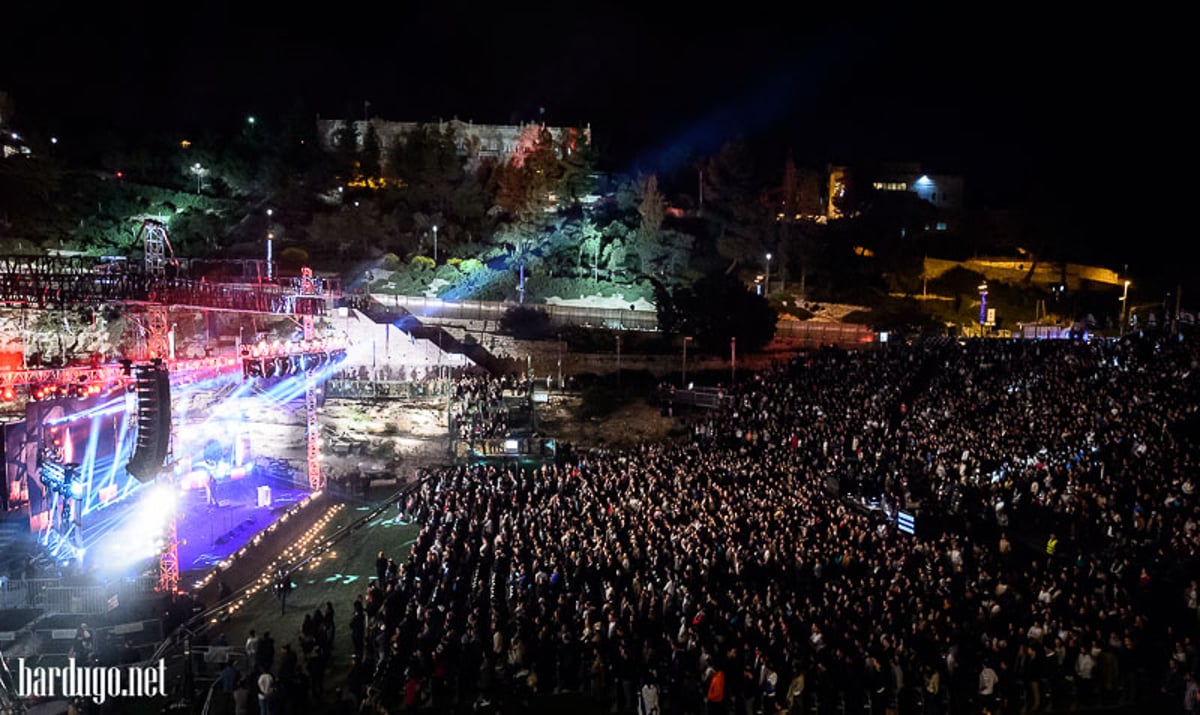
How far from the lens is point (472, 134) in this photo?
66.7m

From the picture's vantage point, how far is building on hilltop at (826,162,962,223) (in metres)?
62.8

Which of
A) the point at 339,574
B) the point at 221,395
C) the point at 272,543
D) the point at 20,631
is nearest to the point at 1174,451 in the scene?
the point at 339,574

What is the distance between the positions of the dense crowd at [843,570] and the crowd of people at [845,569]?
40 millimetres

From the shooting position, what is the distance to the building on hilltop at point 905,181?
2470 inches

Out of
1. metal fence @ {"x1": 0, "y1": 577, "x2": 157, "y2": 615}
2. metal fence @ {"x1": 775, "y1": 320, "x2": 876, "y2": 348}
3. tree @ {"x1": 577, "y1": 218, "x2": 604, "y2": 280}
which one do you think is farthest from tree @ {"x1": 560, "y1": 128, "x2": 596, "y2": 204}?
metal fence @ {"x1": 0, "y1": 577, "x2": 157, "y2": 615}

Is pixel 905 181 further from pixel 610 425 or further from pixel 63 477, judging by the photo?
pixel 63 477

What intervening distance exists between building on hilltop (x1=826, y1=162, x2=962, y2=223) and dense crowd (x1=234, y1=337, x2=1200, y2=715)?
4302 centimetres

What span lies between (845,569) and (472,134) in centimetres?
5856

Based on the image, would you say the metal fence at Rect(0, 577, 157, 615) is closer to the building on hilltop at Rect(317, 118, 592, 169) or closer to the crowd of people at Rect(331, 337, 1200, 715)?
the crowd of people at Rect(331, 337, 1200, 715)

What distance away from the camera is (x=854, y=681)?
10.5 m

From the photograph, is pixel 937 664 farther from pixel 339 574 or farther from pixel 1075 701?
pixel 339 574

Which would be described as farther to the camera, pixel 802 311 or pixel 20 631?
pixel 802 311

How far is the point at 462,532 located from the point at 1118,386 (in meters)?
15.0

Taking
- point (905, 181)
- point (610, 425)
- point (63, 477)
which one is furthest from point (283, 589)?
point (905, 181)
